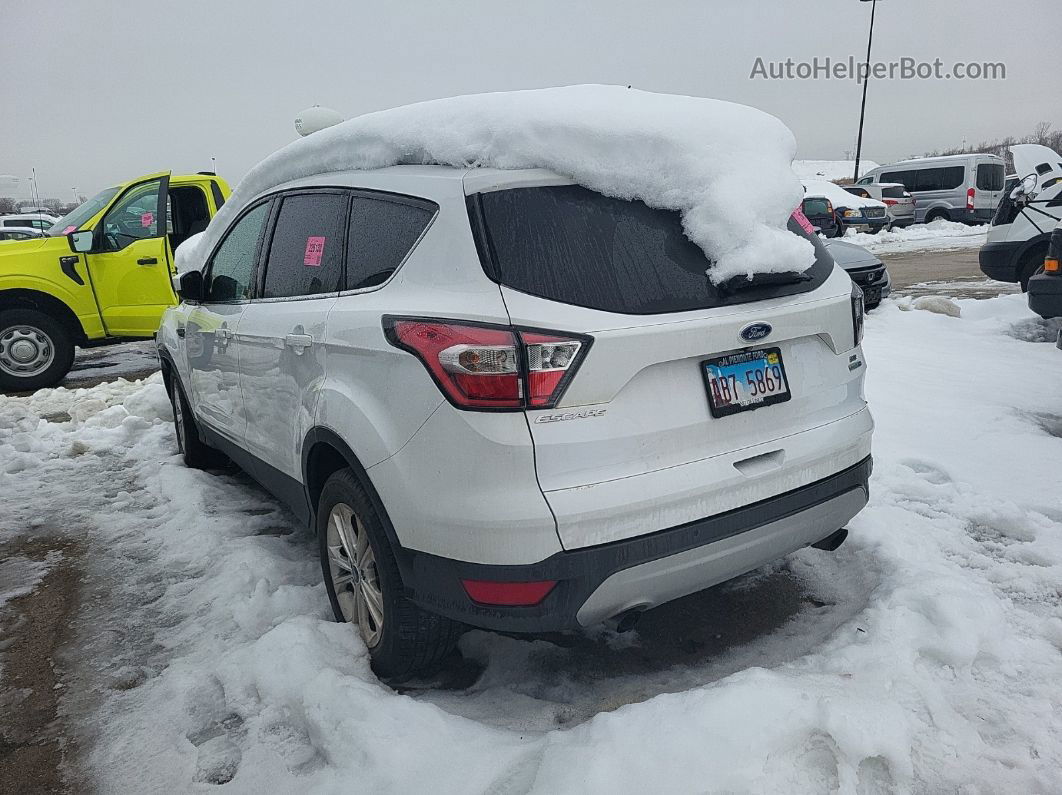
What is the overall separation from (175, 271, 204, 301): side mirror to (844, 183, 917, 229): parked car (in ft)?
82.1

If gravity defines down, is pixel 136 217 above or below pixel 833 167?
above

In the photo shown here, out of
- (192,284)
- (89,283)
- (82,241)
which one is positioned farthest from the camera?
(89,283)

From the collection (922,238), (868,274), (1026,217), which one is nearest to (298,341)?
(868,274)

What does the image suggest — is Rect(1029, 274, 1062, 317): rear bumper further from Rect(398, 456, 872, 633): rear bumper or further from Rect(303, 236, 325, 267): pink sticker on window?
Rect(303, 236, 325, 267): pink sticker on window

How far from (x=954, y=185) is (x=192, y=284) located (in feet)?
88.1

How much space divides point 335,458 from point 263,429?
2.63 ft

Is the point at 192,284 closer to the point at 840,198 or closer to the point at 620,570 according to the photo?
the point at 620,570

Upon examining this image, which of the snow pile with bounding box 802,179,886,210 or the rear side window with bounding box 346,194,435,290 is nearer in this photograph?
the rear side window with bounding box 346,194,435,290

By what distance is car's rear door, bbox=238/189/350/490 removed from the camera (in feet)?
9.44

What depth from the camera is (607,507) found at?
2.13m

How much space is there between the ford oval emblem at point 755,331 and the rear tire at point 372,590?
49.1 inches

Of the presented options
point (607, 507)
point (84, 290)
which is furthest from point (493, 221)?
point (84, 290)

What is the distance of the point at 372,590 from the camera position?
8.73 ft

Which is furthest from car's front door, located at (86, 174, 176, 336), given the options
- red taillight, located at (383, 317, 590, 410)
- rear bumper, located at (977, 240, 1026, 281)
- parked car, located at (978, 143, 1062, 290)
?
rear bumper, located at (977, 240, 1026, 281)
